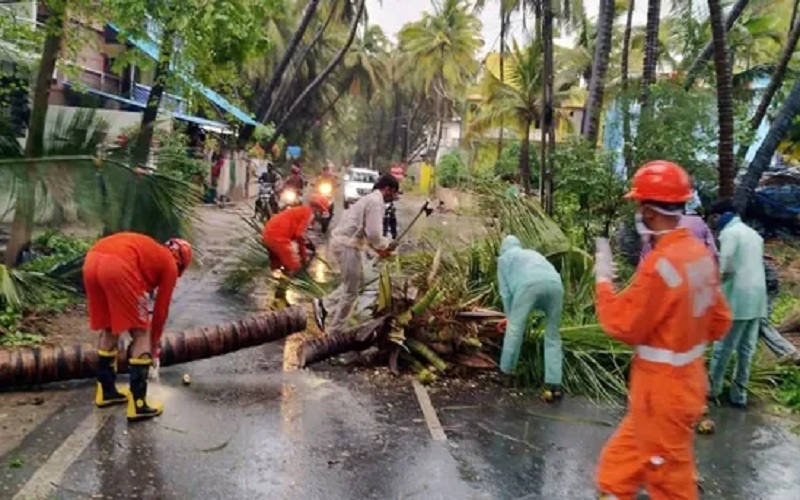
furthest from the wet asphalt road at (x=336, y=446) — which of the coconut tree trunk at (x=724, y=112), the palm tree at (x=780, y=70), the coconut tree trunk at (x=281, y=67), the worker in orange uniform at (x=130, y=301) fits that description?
the coconut tree trunk at (x=281, y=67)

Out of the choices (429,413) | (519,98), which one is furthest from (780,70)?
(519,98)

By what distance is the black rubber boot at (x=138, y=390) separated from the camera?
5430mm

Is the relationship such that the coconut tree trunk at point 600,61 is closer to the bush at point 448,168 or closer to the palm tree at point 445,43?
the bush at point 448,168

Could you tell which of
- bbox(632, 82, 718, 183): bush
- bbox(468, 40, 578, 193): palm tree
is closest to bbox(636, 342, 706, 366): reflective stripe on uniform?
bbox(632, 82, 718, 183): bush

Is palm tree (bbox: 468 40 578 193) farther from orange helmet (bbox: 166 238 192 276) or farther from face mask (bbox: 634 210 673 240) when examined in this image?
face mask (bbox: 634 210 673 240)

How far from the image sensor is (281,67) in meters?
25.2

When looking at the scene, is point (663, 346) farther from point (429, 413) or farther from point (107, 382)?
point (107, 382)

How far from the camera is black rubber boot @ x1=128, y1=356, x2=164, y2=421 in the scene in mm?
5430

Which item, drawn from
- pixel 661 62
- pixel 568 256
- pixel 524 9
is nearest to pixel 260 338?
pixel 568 256

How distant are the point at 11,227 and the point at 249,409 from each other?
3.76 meters

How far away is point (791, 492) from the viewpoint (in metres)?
5.05

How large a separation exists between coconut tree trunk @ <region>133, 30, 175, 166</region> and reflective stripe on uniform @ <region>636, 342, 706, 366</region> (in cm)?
582

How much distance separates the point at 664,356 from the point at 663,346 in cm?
4

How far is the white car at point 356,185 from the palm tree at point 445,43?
23398mm
